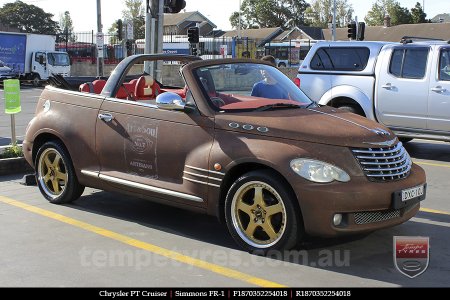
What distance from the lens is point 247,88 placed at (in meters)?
5.98

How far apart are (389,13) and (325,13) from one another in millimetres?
15948

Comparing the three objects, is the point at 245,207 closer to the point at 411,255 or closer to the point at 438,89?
the point at 411,255

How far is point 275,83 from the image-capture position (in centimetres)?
600

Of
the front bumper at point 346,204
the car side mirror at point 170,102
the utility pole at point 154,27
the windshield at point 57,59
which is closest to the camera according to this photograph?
the front bumper at point 346,204

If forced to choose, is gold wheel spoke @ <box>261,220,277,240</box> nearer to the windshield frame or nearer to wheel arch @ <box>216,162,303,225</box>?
wheel arch @ <box>216,162,303,225</box>

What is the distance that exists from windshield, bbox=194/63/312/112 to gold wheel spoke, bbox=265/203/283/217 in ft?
3.40

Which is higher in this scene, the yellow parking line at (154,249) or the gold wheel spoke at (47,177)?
the gold wheel spoke at (47,177)

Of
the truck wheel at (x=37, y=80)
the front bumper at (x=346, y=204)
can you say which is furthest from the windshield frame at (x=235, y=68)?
the truck wheel at (x=37, y=80)

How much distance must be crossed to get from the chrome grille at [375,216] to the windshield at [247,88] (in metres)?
1.38

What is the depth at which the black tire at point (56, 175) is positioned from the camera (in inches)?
247

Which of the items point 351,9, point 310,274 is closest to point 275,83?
point 310,274

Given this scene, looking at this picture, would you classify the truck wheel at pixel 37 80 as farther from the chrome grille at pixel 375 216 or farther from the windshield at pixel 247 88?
the chrome grille at pixel 375 216

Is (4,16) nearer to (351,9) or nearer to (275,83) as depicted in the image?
(351,9)

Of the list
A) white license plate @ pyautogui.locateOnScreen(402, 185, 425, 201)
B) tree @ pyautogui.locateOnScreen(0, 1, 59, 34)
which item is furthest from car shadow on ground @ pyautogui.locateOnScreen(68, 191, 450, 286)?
tree @ pyautogui.locateOnScreen(0, 1, 59, 34)
